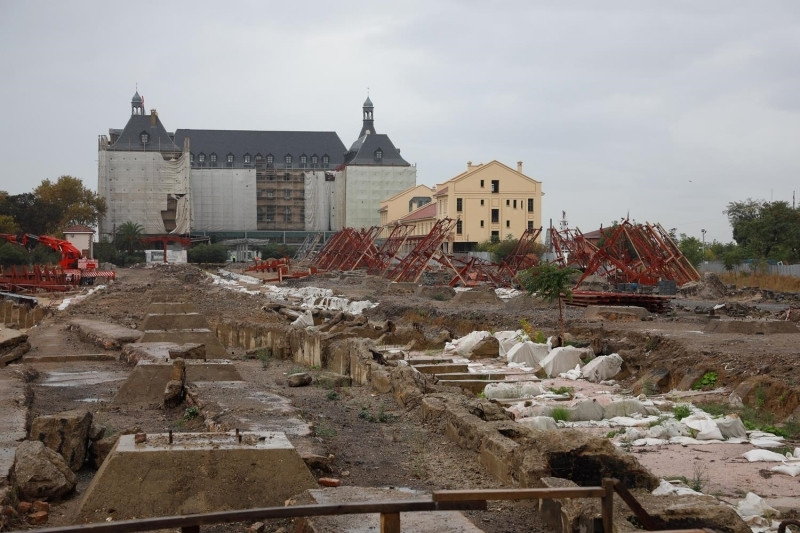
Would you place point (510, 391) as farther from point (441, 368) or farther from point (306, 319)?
point (306, 319)

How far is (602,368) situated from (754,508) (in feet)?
34.9

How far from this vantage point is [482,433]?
8.95 meters

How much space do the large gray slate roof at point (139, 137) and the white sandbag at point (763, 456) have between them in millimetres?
103311

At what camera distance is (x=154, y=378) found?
43.5 ft

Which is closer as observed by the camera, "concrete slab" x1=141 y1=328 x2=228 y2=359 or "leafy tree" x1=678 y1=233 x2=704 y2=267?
"concrete slab" x1=141 y1=328 x2=228 y2=359

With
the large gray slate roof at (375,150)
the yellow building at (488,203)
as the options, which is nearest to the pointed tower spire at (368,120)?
the large gray slate roof at (375,150)

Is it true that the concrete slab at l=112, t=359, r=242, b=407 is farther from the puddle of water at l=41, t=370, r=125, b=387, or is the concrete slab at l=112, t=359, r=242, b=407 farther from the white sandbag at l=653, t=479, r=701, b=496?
the white sandbag at l=653, t=479, r=701, b=496

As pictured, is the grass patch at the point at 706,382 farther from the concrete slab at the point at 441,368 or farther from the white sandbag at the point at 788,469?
the white sandbag at the point at 788,469

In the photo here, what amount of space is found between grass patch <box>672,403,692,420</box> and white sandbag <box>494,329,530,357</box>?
8248 mm

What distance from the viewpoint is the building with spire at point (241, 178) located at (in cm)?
10669

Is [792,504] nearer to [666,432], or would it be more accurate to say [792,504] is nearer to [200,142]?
[666,432]

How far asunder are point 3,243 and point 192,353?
62.8 meters

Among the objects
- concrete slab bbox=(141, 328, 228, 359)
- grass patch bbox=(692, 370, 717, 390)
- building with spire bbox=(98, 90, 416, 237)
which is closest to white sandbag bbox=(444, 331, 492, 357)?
concrete slab bbox=(141, 328, 228, 359)

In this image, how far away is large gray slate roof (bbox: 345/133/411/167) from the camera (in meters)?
117
